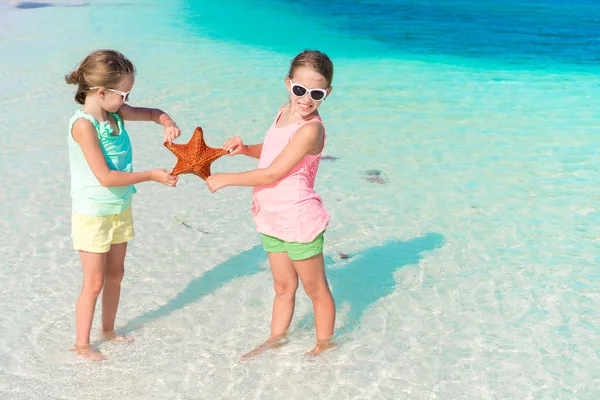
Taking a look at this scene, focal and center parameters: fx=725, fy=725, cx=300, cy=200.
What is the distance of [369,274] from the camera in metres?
5.07

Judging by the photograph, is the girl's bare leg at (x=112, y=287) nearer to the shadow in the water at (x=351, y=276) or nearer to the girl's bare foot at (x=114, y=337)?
the girl's bare foot at (x=114, y=337)

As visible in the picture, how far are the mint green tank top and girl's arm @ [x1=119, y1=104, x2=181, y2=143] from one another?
0.08m

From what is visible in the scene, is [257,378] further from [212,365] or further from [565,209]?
[565,209]

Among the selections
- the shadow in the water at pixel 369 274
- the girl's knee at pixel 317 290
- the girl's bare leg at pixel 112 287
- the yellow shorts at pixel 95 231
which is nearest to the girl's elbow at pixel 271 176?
the girl's knee at pixel 317 290

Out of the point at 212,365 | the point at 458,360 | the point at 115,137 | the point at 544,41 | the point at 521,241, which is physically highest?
the point at 544,41

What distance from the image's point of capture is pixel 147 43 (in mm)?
13219

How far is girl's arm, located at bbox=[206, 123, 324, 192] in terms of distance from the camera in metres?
3.35

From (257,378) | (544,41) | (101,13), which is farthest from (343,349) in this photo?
(101,13)

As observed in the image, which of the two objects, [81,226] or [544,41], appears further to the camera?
[544,41]

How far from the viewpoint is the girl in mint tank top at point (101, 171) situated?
339 cm

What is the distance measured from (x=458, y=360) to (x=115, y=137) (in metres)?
2.22

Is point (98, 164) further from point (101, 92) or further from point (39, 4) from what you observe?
point (39, 4)

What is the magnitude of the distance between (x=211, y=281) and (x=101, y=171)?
1.71 metres

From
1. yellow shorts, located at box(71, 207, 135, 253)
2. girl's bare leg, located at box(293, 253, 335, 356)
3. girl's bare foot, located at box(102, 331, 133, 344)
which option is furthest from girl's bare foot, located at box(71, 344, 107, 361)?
girl's bare leg, located at box(293, 253, 335, 356)
